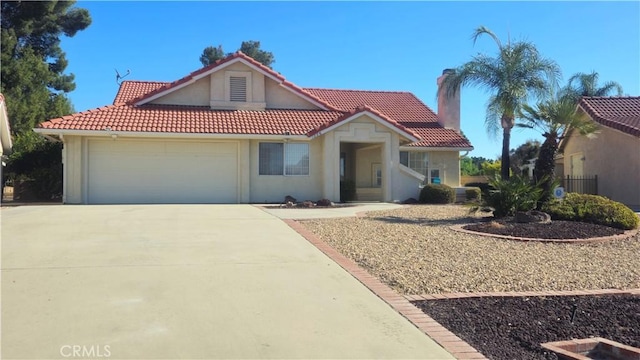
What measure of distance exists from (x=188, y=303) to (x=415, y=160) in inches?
838

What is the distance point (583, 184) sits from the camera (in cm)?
2409

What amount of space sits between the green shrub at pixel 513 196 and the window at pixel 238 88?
12001mm

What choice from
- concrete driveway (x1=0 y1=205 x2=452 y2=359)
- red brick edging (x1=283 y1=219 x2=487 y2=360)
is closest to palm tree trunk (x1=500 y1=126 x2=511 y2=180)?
concrete driveway (x1=0 y1=205 x2=452 y2=359)

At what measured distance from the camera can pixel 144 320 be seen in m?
5.00

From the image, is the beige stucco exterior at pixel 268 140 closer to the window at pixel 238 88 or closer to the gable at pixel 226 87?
the gable at pixel 226 87

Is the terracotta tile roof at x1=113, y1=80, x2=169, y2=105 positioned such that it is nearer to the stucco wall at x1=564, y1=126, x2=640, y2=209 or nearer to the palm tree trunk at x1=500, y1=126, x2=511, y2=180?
the palm tree trunk at x1=500, y1=126, x2=511, y2=180

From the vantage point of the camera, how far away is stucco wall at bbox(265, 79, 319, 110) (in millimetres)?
22500

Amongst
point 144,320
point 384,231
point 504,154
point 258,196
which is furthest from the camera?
point 504,154

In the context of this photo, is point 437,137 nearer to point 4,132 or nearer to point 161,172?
point 161,172

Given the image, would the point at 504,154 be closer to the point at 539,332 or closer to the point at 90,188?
the point at 90,188

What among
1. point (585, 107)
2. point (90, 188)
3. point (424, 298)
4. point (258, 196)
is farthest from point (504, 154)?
point (424, 298)

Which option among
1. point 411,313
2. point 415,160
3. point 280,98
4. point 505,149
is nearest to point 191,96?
point 280,98

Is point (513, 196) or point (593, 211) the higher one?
point (513, 196)

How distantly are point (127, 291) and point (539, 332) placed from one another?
4.43 m
